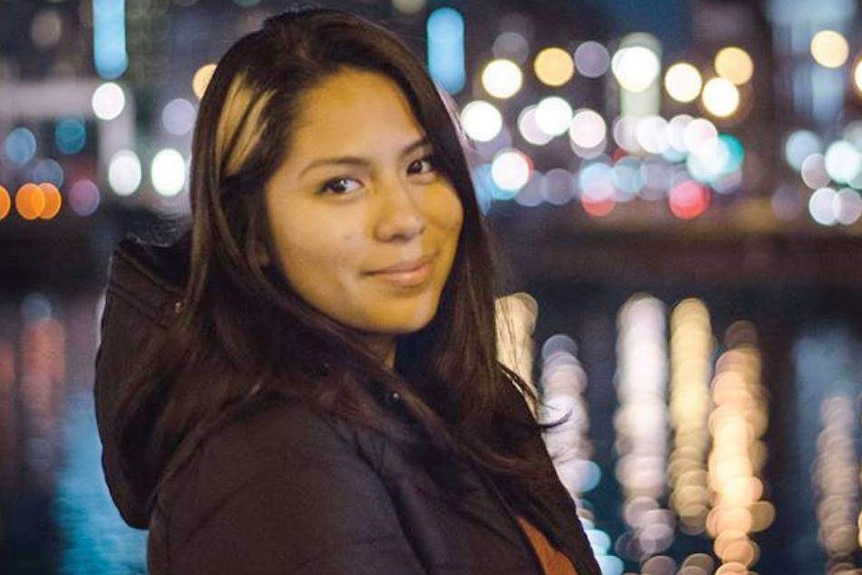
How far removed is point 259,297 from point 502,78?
6141cm

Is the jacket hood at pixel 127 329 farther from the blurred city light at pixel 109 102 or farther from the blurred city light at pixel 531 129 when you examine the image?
the blurred city light at pixel 109 102

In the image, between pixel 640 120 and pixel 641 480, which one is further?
pixel 640 120

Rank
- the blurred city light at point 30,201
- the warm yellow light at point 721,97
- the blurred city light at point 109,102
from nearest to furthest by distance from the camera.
A: the blurred city light at point 30,201 → the warm yellow light at point 721,97 → the blurred city light at point 109,102

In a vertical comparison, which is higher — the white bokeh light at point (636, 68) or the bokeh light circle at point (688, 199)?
the white bokeh light at point (636, 68)

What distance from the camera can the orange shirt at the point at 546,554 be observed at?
179 centimetres

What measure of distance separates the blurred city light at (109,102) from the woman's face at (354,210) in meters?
59.9

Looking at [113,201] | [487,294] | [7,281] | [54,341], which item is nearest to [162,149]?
[113,201]

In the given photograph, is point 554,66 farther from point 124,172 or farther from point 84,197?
point 84,197

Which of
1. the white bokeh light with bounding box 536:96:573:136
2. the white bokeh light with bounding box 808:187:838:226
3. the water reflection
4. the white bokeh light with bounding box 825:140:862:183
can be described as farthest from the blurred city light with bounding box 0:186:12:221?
the water reflection

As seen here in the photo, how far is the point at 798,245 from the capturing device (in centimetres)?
3462

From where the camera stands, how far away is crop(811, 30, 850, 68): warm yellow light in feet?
169

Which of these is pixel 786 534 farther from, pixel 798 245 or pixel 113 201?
pixel 113 201

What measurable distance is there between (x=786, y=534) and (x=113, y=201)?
4242 centimetres

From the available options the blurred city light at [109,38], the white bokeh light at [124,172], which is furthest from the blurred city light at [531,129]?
the blurred city light at [109,38]
